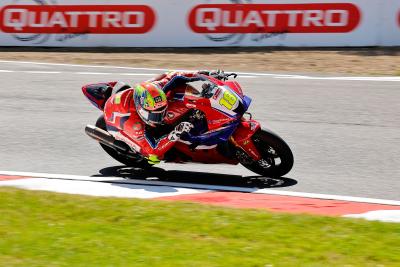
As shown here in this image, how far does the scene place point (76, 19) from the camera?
21656mm

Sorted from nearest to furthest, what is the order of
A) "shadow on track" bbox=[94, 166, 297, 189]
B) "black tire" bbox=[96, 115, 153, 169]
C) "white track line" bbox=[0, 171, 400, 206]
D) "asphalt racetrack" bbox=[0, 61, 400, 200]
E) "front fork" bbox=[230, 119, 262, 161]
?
"white track line" bbox=[0, 171, 400, 206] < "front fork" bbox=[230, 119, 262, 161] < "shadow on track" bbox=[94, 166, 297, 189] < "asphalt racetrack" bbox=[0, 61, 400, 200] < "black tire" bbox=[96, 115, 153, 169]

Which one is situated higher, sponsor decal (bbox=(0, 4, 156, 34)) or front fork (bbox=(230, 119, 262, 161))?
sponsor decal (bbox=(0, 4, 156, 34))

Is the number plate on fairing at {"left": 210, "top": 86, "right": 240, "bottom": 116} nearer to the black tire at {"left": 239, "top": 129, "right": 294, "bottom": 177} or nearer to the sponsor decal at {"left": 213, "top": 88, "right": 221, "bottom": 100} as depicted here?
the sponsor decal at {"left": 213, "top": 88, "right": 221, "bottom": 100}

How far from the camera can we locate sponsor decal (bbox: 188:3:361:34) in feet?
66.4

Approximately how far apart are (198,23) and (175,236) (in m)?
14.6

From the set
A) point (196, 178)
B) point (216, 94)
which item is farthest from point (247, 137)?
point (196, 178)

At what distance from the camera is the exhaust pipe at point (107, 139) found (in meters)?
9.82

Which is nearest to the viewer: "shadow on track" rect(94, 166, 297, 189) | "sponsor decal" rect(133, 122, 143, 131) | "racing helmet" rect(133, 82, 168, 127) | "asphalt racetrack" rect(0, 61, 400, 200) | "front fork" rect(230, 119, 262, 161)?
"front fork" rect(230, 119, 262, 161)

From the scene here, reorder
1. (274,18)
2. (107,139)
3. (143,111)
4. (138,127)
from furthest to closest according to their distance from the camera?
(274,18)
(107,139)
(138,127)
(143,111)

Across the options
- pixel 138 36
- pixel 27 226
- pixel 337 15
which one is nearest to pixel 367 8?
pixel 337 15

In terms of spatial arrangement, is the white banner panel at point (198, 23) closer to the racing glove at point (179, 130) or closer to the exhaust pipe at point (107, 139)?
the exhaust pipe at point (107, 139)

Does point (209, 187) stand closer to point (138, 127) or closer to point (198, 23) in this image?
point (138, 127)

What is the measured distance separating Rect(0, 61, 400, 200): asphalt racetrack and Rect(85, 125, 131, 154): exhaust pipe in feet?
1.30

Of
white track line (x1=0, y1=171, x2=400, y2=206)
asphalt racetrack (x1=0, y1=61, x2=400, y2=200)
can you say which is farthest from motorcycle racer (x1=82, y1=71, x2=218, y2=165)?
asphalt racetrack (x1=0, y1=61, x2=400, y2=200)
